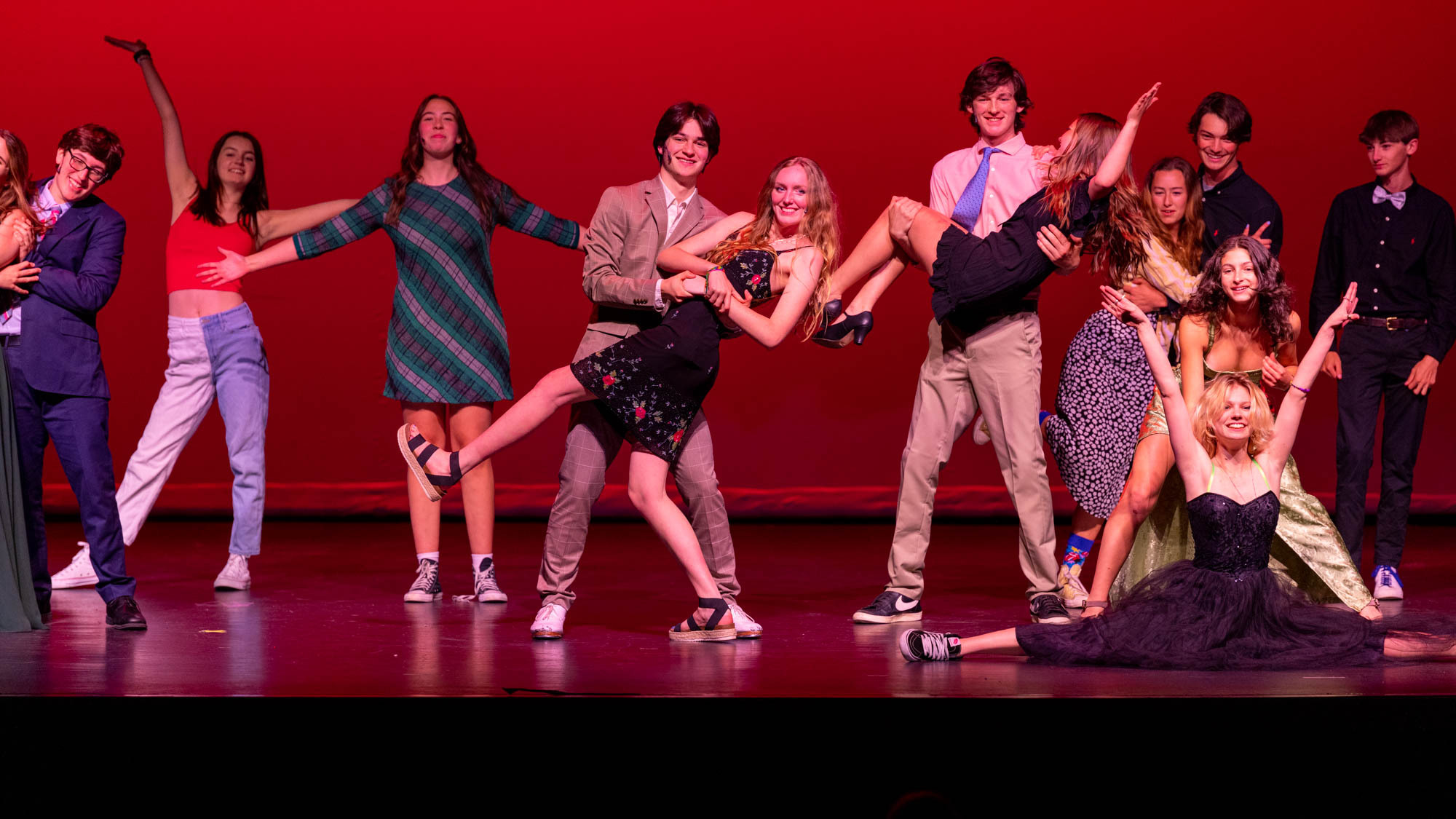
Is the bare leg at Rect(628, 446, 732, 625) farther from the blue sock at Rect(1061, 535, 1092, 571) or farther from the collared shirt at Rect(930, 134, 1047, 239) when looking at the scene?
the blue sock at Rect(1061, 535, 1092, 571)

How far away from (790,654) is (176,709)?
137 cm

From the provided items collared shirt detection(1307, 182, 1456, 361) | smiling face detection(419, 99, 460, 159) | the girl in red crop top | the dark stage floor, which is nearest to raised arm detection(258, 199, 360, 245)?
the girl in red crop top

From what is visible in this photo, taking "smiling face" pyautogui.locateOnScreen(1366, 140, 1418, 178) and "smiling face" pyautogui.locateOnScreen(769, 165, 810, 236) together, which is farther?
"smiling face" pyautogui.locateOnScreen(1366, 140, 1418, 178)

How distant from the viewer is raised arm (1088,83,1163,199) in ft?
11.4

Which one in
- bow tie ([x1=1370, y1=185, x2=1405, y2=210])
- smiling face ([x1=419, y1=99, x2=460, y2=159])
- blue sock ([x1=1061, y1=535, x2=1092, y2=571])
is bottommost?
blue sock ([x1=1061, y1=535, x2=1092, y2=571])

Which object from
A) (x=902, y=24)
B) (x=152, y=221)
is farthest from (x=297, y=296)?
(x=902, y=24)

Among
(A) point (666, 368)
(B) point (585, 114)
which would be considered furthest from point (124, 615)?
(B) point (585, 114)

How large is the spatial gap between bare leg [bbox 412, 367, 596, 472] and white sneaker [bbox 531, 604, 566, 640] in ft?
1.40

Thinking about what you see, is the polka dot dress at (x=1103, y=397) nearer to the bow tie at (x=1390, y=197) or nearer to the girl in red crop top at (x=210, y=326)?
the bow tie at (x=1390, y=197)

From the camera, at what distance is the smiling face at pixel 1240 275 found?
3.66 m

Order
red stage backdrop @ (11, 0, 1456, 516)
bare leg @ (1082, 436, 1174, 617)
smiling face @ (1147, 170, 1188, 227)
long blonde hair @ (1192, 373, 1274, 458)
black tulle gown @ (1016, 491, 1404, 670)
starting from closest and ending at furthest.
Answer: black tulle gown @ (1016, 491, 1404, 670)
long blonde hair @ (1192, 373, 1274, 458)
bare leg @ (1082, 436, 1174, 617)
smiling face @ (1147, 170, 1188, 227)
red stage backdrop @ (11, 0, 1456, 516)

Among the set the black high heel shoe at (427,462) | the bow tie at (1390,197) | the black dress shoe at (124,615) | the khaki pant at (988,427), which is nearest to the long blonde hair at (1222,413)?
the khaki pant at (988,427)

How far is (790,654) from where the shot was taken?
133 inches

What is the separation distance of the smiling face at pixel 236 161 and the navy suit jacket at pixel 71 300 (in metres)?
0.84
